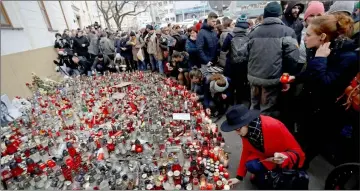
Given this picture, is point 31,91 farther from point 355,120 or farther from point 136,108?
point 355,120

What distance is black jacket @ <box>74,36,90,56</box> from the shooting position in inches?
302

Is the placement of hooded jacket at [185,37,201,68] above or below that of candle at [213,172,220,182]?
above

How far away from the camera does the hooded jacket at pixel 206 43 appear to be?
4012mm

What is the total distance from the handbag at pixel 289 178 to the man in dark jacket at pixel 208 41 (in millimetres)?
2696

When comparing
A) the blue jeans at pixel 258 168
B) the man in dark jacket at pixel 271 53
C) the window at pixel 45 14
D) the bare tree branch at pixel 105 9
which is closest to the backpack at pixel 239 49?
the man in dark jacket at pixel 271 53

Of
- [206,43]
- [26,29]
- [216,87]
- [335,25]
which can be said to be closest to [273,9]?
[335,25]

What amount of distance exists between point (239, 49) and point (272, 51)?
85 cm

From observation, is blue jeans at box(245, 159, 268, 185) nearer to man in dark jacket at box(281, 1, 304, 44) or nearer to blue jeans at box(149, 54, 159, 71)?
man in dark jacket at box(281, 1, 304, 44)

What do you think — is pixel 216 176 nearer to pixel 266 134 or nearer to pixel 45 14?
pixel 266 134

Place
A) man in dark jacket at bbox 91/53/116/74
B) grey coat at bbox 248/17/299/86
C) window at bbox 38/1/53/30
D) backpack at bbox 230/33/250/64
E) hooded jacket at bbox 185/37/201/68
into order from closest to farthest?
grey coat at bbox 248/17/299/86 → backpack at bbox 230/33/250/64 → hooded jacket at bbox 185/37/201/68 → man in dark jacket at bbox 91/53/116/74 → window at bbox 38/1/53/30

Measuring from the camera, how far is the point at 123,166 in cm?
237

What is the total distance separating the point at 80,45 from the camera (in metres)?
7.70

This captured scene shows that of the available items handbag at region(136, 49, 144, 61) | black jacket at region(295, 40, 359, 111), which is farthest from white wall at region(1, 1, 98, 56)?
black jacket at region(295, 40, 359, 111)

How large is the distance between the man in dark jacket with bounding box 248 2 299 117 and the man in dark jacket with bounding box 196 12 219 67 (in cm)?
147
